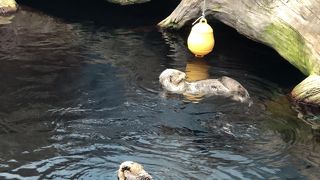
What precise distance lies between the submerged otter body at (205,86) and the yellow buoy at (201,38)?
1.36 m

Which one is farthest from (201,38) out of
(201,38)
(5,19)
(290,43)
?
(5,19)

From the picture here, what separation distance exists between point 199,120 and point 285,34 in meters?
3.02

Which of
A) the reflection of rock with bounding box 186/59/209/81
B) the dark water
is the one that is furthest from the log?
the reflection of rock with bounding box 186/59/209/81

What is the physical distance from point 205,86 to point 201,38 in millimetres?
1601

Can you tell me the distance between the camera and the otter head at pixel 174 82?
1014cm

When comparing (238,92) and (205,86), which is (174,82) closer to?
(205,86)

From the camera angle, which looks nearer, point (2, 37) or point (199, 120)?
point (199, 120)

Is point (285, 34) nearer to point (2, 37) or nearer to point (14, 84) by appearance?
point (14, 84)

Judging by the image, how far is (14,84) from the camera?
10.2 m

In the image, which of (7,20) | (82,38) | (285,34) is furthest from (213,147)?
(7,20)

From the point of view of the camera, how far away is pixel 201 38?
11.4m

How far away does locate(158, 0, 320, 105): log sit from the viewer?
33.2ft

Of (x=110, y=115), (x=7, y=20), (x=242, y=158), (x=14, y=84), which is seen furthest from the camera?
(x=7, y=20)

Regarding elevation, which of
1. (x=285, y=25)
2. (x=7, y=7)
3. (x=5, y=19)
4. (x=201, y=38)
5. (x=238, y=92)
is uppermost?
(x=285, y=25)
